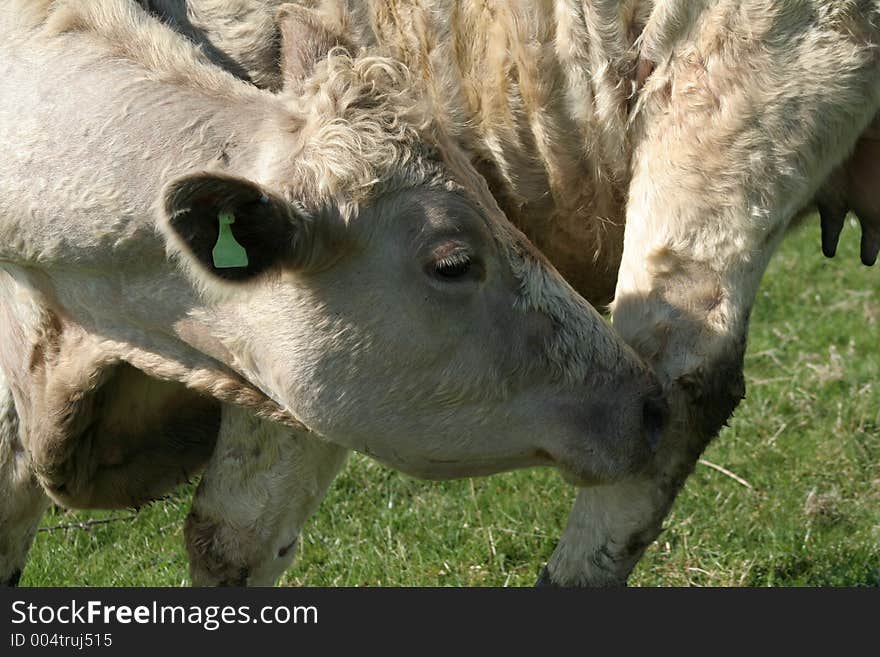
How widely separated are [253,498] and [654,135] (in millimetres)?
1827

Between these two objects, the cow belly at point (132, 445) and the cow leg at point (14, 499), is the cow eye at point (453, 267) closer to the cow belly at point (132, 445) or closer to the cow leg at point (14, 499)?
the cow belly at point (132, 445)

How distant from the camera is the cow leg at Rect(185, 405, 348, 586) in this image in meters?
5.09

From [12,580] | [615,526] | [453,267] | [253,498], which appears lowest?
[12,580]

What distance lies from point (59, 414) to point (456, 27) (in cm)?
182

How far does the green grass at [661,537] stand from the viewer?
5980mm

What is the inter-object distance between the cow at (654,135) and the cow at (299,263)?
9.7 inches

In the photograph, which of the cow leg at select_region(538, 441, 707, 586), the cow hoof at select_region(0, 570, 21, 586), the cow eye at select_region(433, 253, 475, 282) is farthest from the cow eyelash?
the cow hoof at select_region(0, 570, 21, 586)

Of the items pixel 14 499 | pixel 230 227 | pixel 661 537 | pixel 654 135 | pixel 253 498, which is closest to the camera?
pixel 230 227

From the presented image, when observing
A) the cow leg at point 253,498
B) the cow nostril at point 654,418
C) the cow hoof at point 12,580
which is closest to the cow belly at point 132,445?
the cow leg at point 253,498

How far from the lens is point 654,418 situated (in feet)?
14.7

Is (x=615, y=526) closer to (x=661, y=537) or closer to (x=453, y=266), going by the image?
(x=453, y=266)

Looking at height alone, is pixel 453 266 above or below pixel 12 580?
above

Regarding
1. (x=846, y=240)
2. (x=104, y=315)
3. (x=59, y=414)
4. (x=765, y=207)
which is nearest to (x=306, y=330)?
(x=104, y=315)

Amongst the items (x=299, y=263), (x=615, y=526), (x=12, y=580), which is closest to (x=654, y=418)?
(x=615, y=526)
